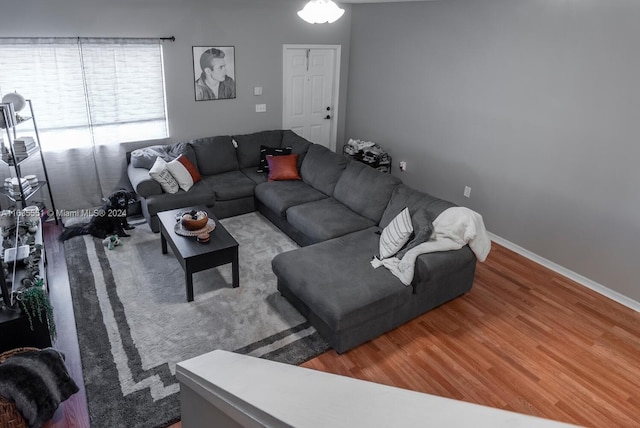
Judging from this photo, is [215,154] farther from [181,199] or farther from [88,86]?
[88,86]

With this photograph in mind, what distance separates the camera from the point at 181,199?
4.85 meters

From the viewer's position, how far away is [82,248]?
4504 mm

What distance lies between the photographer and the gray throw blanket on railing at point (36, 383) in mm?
2371

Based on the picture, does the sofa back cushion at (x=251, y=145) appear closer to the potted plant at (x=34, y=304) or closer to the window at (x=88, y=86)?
the window at (x=88, y=86)

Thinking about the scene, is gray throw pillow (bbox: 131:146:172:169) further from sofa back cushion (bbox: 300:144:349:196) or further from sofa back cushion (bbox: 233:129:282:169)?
sofa back cushion (bbox: 300:144:349:196)

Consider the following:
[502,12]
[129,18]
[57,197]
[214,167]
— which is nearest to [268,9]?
[129,18]

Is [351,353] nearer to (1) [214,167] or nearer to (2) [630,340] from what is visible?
(2) [630,340]

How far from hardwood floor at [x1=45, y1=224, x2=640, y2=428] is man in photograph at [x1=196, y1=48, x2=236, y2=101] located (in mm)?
2790

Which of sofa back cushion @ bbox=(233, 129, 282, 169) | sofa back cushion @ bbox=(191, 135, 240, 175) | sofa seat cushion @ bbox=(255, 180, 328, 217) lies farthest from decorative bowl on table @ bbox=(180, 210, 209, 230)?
sofa back cushion @ bbox=(233, 129, 282, 169)

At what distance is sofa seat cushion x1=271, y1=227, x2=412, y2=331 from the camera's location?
3.09m

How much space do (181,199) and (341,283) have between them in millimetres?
2414

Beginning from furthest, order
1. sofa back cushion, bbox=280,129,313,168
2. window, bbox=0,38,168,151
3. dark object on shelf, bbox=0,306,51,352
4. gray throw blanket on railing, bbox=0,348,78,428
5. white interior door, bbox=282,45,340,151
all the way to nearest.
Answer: white interior door, bbox=282,45,340,151 < sofa back cushion, bbox=280,129,313,168 < window, bbox=0,38,168,151 < dark object on shelf, bbox=0,306,51,352 < gray throw blanket on railing, bbox=0,348,78,428

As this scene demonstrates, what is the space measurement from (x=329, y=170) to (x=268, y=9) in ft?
8.09

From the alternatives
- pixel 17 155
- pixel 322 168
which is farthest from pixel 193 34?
pixel 17 155
